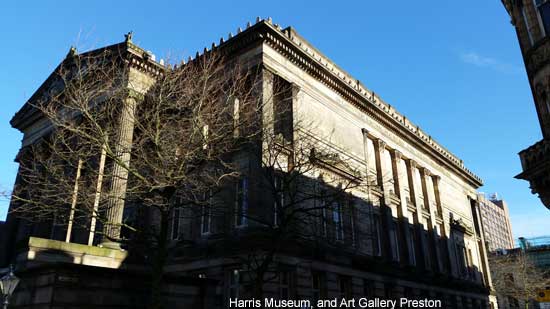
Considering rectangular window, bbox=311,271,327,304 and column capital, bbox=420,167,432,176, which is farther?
column capital, bbox=420,167,432,176

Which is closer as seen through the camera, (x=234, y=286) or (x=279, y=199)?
(x=279, y=199)

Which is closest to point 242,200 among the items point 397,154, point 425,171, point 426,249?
point 397,154

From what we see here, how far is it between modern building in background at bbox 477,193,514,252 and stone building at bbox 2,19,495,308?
120481mm

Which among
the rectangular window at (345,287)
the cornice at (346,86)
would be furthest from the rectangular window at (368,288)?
the cornice at (346,86)

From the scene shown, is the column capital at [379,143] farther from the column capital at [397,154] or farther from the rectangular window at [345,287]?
the rectangular window at [345,287]

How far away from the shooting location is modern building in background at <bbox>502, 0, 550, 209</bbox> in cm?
2134

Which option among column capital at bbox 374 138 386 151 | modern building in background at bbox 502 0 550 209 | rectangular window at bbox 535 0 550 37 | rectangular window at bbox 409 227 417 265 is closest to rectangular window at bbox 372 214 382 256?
rectangular window at bbox 409 227 417 265

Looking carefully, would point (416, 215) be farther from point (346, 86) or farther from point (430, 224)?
point (346, 86)

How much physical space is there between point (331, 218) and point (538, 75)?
14.1 meters

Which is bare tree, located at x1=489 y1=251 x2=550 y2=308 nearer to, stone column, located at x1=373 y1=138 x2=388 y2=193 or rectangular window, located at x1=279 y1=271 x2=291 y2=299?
stone column, located at x1=373 y1=138 x2=388 y2=193

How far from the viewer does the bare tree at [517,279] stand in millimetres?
51006

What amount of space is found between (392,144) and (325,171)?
12978 millimetres

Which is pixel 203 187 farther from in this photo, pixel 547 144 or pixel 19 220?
pixel 19 220

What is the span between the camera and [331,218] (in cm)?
2619
